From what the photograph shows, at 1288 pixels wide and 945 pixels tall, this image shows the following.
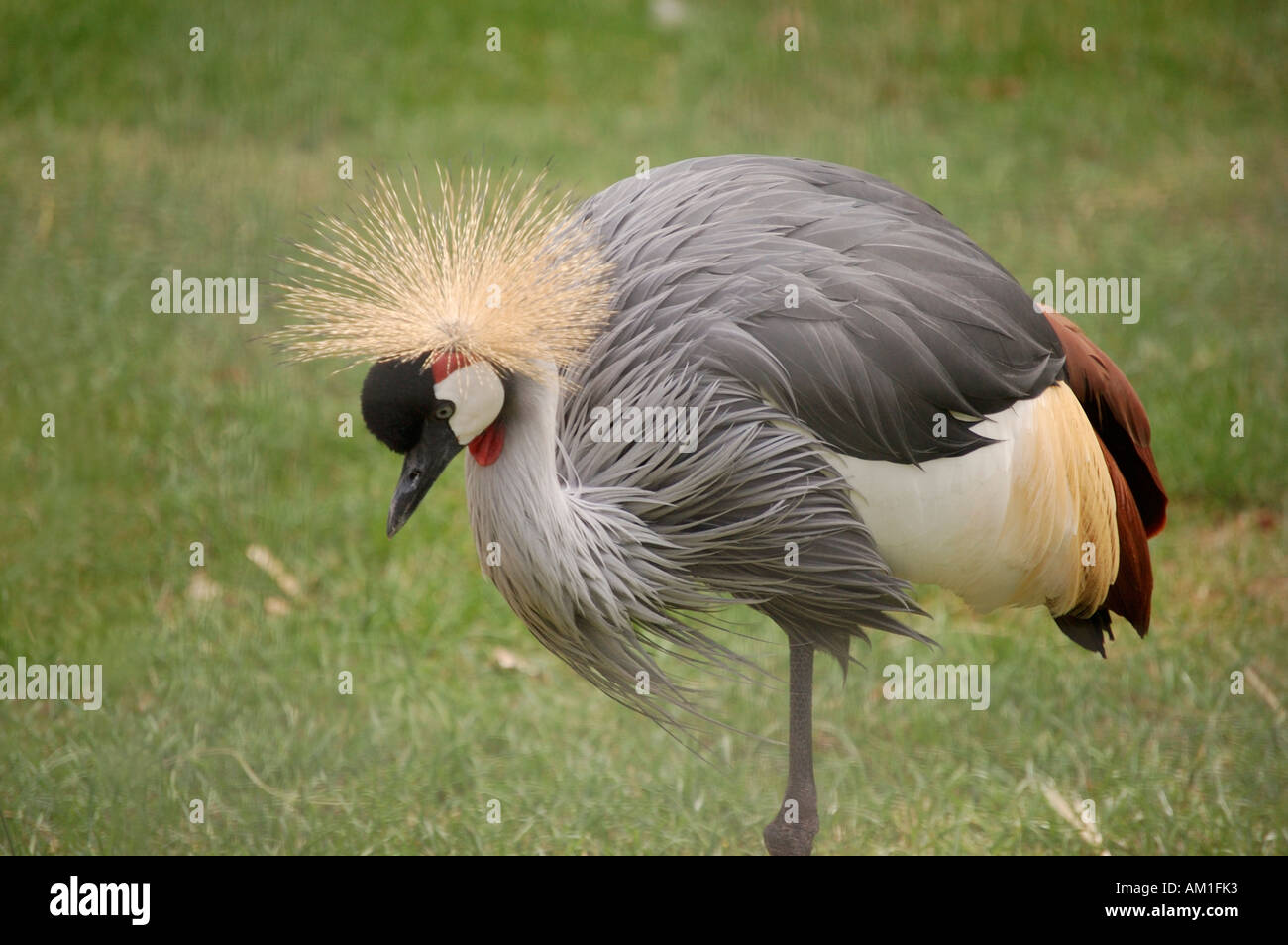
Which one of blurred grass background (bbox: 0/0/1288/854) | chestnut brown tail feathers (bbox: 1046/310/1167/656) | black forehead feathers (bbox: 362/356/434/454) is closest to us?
black forehead feathers (bbox: 362/356/434/454)

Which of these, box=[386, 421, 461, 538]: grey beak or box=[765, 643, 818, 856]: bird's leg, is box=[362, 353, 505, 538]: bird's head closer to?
box=[386, 421, 461, 538]: grey beak

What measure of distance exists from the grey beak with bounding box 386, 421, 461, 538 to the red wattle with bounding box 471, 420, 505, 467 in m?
0.05

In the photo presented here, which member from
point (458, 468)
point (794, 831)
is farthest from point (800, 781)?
point (458, 468)

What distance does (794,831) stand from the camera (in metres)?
2.04

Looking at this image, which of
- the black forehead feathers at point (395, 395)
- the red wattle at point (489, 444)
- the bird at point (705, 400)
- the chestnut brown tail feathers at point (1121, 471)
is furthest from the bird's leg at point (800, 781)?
the black forehead feathers at point (395, 395)

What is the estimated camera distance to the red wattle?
174 centimetres

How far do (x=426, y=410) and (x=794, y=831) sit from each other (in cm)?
84

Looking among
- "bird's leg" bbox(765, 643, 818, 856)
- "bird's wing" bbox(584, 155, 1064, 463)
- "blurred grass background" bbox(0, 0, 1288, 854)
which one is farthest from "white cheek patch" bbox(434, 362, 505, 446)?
"blurred grass background" bbox(0, 0, 1288, 854)

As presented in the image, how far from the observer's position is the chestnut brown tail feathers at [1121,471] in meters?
2.01

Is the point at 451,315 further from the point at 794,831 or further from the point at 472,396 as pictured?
the point at 794,831

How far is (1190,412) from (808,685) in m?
1.82
